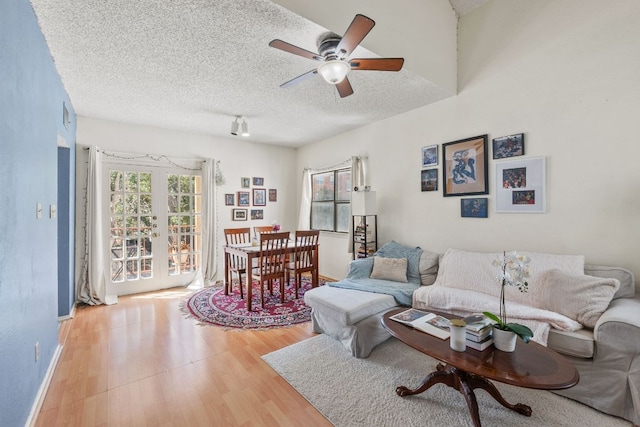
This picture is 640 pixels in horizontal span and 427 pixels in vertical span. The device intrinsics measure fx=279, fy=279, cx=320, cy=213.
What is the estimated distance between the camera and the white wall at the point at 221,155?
3.79 m

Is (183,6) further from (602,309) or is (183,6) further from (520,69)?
(602,309)

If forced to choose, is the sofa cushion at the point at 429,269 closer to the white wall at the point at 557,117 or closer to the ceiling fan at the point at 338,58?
the white wall at the point at 557,117

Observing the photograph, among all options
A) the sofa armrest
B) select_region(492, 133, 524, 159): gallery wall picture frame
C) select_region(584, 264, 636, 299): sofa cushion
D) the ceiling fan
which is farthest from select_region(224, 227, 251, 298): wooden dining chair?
select_region(584, 264, 636, 299): sofa cushion

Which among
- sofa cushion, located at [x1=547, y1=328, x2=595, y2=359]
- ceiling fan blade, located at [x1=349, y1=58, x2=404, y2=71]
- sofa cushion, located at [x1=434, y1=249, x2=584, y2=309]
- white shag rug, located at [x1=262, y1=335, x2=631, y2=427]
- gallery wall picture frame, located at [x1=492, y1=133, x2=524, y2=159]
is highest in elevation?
ceiling fan blade, located at [x1=349, y1=58, x2=404, y2=71]

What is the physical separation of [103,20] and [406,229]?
3.55 m

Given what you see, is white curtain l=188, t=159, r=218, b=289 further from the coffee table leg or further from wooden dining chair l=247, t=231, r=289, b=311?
the coffee table leg

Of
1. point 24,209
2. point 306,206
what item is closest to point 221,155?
point 306,206

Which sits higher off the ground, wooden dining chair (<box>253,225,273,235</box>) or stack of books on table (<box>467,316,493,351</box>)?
wooden dining chair (<box>253,225,273,235</box>)

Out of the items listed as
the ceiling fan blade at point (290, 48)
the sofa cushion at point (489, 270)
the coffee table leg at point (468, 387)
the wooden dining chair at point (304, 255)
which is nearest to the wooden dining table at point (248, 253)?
the wooden dining chair at point (304, 255)

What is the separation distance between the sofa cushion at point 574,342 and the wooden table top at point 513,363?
380 millimetres

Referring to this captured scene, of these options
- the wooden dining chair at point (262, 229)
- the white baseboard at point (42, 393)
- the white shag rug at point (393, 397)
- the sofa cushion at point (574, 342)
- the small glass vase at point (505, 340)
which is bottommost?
the white shag rug at point (393, 397)

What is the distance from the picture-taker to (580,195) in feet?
7.82

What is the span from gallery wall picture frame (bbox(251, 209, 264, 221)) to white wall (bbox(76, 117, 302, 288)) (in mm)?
81

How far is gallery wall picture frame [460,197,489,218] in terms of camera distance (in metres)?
2.96
